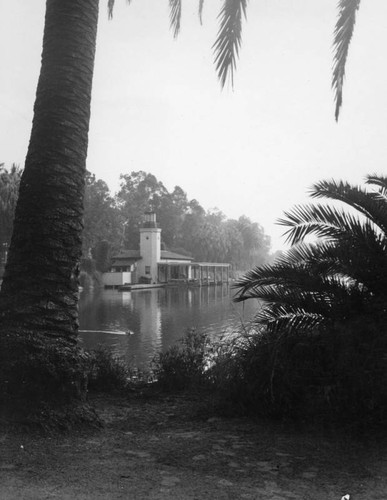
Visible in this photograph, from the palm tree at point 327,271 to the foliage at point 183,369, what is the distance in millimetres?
1440

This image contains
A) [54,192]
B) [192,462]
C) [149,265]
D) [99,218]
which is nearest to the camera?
[192,462]

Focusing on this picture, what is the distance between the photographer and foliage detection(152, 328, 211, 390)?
6.55 metres

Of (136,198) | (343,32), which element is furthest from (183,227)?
(343,32)

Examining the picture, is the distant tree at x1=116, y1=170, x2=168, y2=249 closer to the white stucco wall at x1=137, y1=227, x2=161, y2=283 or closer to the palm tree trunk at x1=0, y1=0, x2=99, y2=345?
the white stucco wall at x1=137, y1=227, x2=161, y2=283

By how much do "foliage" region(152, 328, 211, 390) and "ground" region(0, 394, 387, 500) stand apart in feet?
5.34

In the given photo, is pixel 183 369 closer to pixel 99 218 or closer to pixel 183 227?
pixel 99 218

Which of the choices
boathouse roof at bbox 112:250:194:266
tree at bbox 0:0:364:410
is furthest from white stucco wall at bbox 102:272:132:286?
tree at bbox 0:0:364:410

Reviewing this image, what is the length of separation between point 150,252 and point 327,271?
180 ft

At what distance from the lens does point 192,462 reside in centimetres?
361

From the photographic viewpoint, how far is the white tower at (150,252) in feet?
195

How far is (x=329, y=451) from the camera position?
3.94 m

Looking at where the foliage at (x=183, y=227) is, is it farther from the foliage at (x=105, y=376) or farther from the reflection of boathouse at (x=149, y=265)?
the foliage at (x=105, y=376)

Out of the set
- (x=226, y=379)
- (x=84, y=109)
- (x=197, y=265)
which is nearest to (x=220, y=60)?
(x=84, y=109)

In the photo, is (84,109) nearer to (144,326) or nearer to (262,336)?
(262,336)
